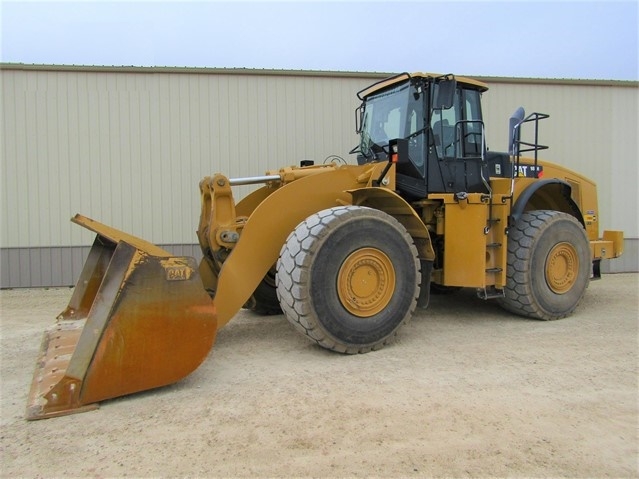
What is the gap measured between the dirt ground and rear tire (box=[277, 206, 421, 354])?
0.27 m

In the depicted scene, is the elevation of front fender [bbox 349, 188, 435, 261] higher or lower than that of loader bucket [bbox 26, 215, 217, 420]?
higher

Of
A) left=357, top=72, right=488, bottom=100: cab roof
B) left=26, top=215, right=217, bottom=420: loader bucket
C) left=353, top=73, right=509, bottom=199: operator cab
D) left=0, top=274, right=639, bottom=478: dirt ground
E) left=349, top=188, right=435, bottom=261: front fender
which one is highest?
left=357, top=72, right=488, bottom=100: cab roof

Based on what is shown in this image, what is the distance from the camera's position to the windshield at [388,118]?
5.26 m

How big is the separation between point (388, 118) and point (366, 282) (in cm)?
211

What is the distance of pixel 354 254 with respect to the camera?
169 inches

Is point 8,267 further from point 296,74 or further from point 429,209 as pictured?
point 429,209

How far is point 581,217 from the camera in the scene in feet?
21.2

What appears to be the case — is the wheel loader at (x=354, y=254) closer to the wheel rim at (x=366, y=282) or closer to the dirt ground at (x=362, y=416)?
the wheel rim at (x=366, y=282)

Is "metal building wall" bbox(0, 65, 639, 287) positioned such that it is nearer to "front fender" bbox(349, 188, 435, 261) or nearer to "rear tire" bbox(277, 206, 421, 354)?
"front fender" bbox(349, 188, 435, 261)

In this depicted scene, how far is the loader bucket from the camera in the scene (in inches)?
123

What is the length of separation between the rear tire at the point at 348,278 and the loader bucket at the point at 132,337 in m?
0.81

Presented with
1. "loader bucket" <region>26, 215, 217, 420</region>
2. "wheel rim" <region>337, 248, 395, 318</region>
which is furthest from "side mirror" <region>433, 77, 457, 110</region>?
"loader bucket" <region>26, 215, 217, 420</region>

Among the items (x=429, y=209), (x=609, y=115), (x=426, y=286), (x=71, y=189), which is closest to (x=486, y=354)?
(x=426, y=286)

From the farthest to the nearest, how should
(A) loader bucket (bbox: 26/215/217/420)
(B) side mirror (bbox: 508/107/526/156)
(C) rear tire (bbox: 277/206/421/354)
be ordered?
(B) side mirror (bbox: 508/107/526/156)
(C) rear tire (bbox: 277/206/421/354)
(A) loader bucket (bbox: 26/215/217/420)
